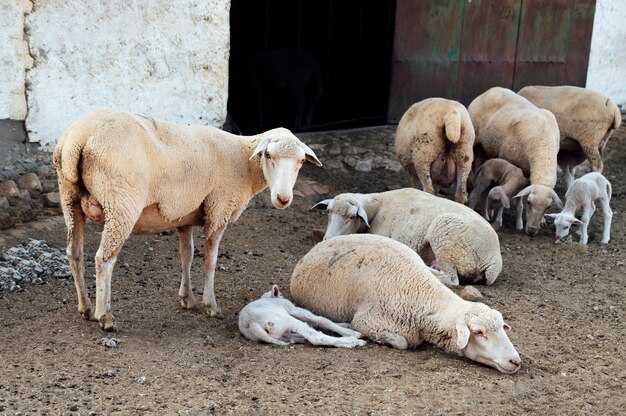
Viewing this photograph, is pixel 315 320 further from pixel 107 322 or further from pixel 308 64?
pixel 308 64

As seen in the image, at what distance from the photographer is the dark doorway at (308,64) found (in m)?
12.6

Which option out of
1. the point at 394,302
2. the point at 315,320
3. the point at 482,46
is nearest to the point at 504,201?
the point at 482,46

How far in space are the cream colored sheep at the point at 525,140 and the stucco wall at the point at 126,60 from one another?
3044 mm

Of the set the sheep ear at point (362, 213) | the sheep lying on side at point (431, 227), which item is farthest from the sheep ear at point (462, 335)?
the sheep ear at point (362, 213)

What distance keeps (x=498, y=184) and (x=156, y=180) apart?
5.19 meters

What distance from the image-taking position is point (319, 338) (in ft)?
17.2

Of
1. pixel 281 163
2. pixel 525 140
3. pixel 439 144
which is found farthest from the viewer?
pixel 525 140

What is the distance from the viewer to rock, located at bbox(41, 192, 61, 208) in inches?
294

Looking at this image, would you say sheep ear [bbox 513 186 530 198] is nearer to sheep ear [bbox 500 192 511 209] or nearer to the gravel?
sheep ear [bbox 500 192 511 209]

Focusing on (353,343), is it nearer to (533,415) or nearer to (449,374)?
(449,374)

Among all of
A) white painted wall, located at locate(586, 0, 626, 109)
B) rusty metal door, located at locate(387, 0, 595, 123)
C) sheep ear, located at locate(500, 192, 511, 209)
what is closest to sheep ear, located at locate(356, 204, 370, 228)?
sheep ear, located at locate(500, 192, 511, 209)

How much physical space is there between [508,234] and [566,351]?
3454 millimetres

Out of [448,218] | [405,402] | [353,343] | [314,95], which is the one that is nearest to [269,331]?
[353,343]

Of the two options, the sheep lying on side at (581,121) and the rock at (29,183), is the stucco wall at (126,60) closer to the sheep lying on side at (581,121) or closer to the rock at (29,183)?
the rock at (29,183)
